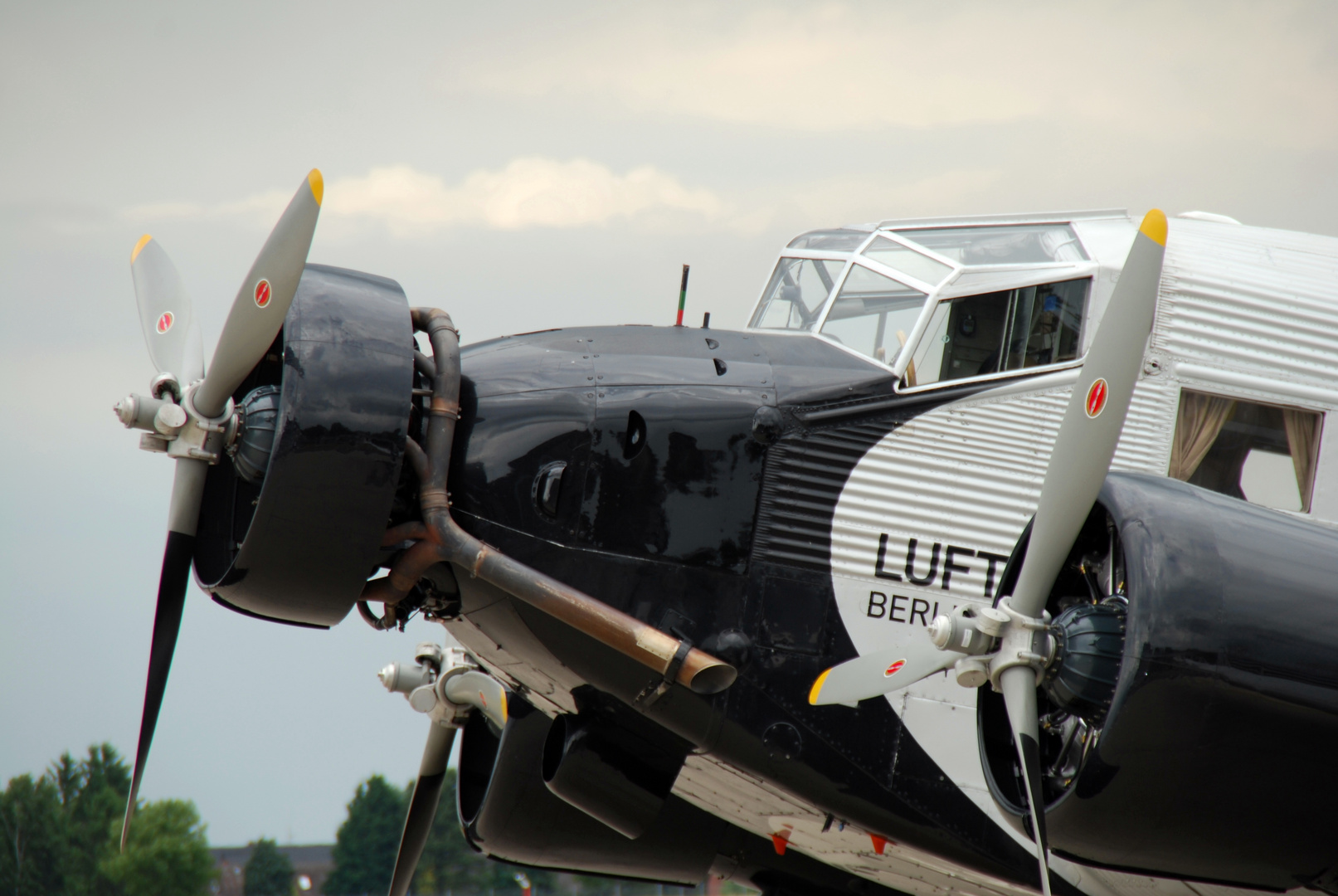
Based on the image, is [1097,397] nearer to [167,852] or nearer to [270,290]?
[270,290]

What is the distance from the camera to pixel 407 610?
903 cm

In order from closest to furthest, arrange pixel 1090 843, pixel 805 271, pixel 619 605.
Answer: pixel 1090 843 → pixel 619 605 → pixel 805 271

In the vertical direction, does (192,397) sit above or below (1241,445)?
below

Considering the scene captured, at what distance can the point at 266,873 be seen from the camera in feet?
252

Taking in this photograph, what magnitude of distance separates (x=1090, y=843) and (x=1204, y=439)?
3558 millimetres

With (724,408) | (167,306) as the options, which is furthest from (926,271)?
(167,306)

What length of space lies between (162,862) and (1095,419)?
56364mm

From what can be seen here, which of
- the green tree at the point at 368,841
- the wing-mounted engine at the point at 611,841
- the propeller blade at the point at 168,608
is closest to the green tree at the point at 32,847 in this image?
the green tree at the point at 368,841

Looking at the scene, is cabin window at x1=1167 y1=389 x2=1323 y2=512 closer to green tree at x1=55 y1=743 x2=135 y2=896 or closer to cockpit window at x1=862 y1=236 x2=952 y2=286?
cockpit window at x1=862 y1=236 x2=952 y2=286

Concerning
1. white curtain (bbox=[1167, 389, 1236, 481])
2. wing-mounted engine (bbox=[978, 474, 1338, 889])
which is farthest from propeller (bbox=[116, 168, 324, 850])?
white curtain (bbox=[1167, 389, 1236, 481])

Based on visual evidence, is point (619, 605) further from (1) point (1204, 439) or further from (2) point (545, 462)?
(1) point (1204, 439)

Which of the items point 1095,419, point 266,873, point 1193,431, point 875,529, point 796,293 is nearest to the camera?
point 1095,419

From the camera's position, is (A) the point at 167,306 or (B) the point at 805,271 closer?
(A) the point at 167,306

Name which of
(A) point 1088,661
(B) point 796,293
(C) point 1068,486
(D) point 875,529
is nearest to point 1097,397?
(C) point 1068,486
